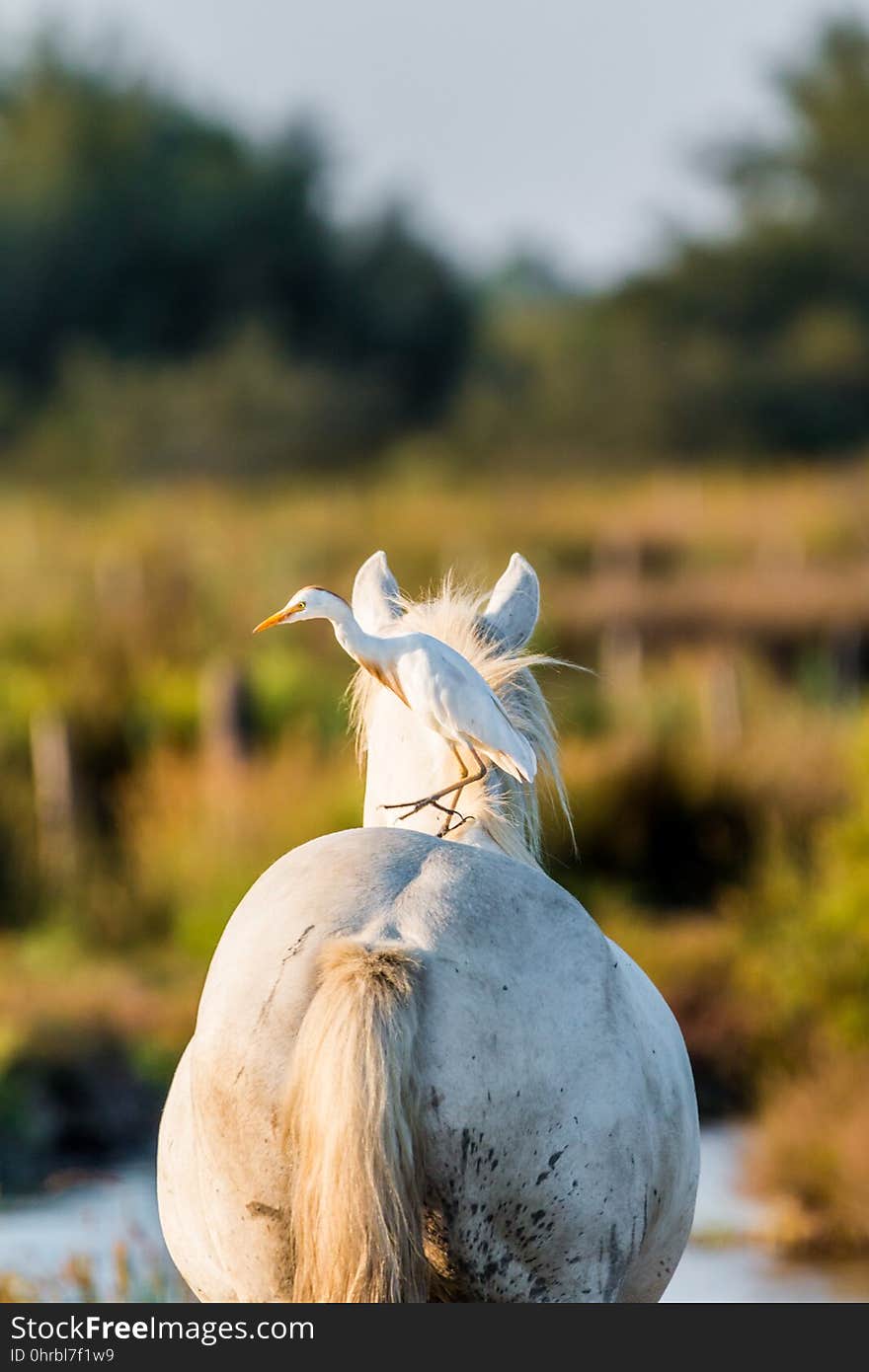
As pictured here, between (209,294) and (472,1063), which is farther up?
(209,294)

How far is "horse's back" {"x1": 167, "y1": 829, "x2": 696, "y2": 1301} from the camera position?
2.63 meters

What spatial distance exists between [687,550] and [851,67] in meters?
19.9

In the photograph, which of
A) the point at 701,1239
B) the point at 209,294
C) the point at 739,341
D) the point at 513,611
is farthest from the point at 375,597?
the point at 209,294

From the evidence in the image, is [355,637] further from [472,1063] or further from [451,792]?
[472,1063]

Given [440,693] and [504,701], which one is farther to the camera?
[504,701]

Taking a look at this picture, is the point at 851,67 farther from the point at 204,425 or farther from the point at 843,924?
the point at 843,924

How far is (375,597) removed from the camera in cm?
359

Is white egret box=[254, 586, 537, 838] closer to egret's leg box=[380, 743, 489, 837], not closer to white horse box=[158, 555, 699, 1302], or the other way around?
egret's leg box=[380, 743, 489, 837]

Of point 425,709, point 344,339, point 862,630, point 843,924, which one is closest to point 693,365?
point 344,339

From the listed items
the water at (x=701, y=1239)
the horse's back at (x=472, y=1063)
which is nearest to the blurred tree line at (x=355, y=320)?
the water at (x=701, y=1239)

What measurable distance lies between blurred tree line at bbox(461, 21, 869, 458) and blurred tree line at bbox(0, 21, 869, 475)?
51 millimetres

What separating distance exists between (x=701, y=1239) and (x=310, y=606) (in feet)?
20.1

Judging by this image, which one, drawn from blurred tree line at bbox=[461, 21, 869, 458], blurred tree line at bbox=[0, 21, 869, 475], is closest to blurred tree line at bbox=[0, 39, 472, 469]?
blurred tree line at bbox=[0, 21, 869, 475]

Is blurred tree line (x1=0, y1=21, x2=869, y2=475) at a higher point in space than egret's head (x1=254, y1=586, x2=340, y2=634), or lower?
higher
